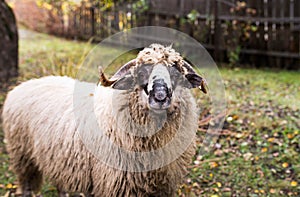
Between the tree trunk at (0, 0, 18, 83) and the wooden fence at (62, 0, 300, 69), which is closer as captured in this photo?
the tree trunk at (0, 0, 18, 83)

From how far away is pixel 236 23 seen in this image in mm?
9883

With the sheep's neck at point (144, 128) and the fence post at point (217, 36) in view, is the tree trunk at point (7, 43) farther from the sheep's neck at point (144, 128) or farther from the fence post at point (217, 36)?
the sheep's neck at point (144, 128)

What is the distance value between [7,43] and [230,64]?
5499 millimetres

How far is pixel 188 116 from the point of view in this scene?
306cm

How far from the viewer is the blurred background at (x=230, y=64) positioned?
466 cm

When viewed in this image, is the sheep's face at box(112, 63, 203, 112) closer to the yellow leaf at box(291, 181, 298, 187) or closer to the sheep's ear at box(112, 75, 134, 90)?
the sheep's ear at box(112, 75, 134, 90)

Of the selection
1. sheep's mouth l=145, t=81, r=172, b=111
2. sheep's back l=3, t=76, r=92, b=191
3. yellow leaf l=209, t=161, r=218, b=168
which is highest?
sheep's mouth l=145, t=81, r=172, b=111

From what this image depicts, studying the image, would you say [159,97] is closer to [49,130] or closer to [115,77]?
[115,77]

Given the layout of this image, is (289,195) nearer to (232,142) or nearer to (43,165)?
(232,142)

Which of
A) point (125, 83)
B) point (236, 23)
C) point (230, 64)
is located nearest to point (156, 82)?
point (125, 83)

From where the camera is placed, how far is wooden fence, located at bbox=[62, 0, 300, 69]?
31.0 feet

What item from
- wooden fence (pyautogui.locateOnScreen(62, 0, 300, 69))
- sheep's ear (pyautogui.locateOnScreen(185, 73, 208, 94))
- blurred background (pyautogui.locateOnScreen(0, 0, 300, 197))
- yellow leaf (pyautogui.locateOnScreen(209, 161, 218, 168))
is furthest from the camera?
wooden fence (pyautogui.locateOnScreen(62, 0, 300, 69))

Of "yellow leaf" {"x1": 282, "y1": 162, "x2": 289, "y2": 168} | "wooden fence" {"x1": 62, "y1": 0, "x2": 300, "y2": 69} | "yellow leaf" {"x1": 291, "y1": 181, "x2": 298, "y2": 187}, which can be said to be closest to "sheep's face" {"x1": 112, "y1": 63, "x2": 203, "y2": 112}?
"yellow leaf" {"x1": 291, "y1": 181, "x2": 298, "y2": 187}

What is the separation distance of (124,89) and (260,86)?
5719mm
